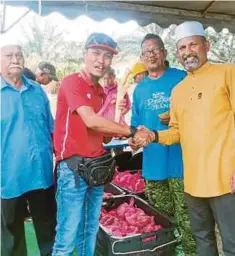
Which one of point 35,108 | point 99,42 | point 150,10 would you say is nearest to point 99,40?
point 99,42

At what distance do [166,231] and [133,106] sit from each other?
1.16m

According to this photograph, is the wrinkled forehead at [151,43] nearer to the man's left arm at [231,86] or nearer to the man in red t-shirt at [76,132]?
the man in red t-shirt at [76,132]

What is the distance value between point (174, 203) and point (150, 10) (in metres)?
2.15

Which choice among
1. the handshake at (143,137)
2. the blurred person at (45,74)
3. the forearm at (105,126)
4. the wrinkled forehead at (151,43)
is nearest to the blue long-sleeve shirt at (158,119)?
the wrinkled forehead at (151,43)

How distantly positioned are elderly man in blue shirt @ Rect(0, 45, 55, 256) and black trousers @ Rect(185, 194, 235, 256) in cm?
112

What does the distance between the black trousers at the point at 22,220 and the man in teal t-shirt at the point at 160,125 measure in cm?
95

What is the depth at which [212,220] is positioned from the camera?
2615 mm

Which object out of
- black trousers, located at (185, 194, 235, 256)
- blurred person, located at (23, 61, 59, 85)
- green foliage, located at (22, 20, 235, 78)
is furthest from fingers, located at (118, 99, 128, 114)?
green foliage, located at (22, 20, 235, 78)

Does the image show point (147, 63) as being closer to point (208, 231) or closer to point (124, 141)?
point (208, 231)

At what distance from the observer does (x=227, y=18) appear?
464 centimetres

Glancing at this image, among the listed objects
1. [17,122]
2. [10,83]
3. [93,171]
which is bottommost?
[93,171]

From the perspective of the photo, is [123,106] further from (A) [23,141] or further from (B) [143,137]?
(A) [23,141]

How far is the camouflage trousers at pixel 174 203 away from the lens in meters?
3.15

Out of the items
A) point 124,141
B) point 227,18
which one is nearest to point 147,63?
point 227,18
